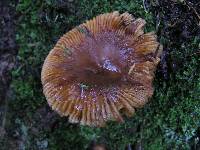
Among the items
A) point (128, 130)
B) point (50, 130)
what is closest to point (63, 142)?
point (50, 130)

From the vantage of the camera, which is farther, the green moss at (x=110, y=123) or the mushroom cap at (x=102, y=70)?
the green moss at (x=110, y=123)

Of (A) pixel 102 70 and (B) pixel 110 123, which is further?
(B) pixel 110 123

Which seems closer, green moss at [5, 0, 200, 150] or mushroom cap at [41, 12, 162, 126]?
mushroom cap at [41, 12, 162, 126]

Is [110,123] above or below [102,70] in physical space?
below

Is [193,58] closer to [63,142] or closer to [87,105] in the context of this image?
[87,105]
